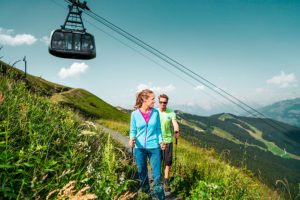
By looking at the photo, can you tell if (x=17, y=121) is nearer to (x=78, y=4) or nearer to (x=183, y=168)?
(x=183, y=168)

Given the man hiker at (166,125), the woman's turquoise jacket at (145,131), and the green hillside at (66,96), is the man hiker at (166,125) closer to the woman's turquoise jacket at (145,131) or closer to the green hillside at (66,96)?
the woman's turquoise jacket at (145,131)

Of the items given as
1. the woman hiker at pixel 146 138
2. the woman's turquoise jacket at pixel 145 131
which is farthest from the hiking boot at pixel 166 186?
the woman's turquoise jacket at pixel 145 131

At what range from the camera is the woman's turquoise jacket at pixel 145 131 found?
3.99m

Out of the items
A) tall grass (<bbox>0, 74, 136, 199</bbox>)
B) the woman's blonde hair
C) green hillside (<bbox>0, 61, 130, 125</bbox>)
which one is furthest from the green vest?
green hillside (<bbox>0, 61, 130, 125</bbox>)

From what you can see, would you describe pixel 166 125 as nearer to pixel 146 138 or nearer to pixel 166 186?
pixel 146 138

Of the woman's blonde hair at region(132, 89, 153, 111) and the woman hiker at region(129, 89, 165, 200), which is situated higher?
the woman's blonde hair at region(132, 89, 153, 111)

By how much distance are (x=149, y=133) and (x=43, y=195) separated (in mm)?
2326

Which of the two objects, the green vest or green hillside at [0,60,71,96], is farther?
the green vest

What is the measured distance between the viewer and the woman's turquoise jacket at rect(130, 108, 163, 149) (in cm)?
399

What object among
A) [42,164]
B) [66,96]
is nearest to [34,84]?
[42,164]

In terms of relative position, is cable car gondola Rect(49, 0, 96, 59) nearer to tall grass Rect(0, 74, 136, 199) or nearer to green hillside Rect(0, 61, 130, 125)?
green hillside Rect(0, 61, 130, 125)

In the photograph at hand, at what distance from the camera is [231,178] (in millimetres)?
4016

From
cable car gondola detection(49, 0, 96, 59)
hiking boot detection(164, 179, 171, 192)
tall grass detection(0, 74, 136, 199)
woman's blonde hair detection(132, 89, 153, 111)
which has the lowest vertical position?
hiking boot detection(164, 179, 171, 192)

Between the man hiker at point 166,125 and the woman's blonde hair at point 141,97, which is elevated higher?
the woman's blonde hair at point 141,97
